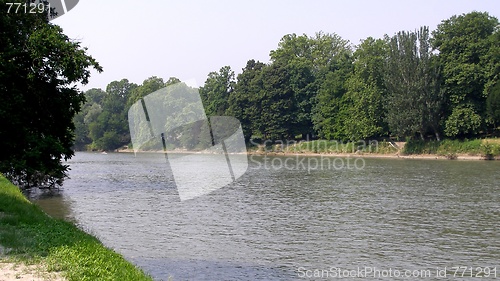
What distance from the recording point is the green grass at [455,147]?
56594mm

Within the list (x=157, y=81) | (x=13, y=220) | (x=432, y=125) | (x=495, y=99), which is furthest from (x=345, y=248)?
(x=157, y=81)

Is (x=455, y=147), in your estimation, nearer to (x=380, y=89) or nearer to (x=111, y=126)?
(x=380, y=89)

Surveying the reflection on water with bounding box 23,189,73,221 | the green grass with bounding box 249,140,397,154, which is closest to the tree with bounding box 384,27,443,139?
the green grass with bounding box 249,140,397,154

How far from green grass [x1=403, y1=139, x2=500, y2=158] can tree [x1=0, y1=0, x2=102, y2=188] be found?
154 ft

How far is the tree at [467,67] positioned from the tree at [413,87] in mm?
1743

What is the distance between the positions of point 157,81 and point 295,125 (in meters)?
50.9

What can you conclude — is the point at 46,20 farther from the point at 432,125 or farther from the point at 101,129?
the point at 101,129

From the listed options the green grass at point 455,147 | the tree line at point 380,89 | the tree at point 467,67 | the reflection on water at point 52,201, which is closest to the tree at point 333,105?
the tree line at point 380,89

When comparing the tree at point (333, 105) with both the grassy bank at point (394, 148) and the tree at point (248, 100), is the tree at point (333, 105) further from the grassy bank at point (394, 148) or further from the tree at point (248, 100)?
the tree at point (248, 100)

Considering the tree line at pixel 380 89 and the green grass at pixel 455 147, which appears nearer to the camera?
the green grass at pixel 455 147

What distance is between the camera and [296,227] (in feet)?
62.0

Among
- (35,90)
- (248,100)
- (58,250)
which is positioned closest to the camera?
(58,250)

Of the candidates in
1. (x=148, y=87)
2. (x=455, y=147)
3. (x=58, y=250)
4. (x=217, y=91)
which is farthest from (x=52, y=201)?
(x=148, y=87)

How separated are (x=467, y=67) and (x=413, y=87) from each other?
6.75 metres
